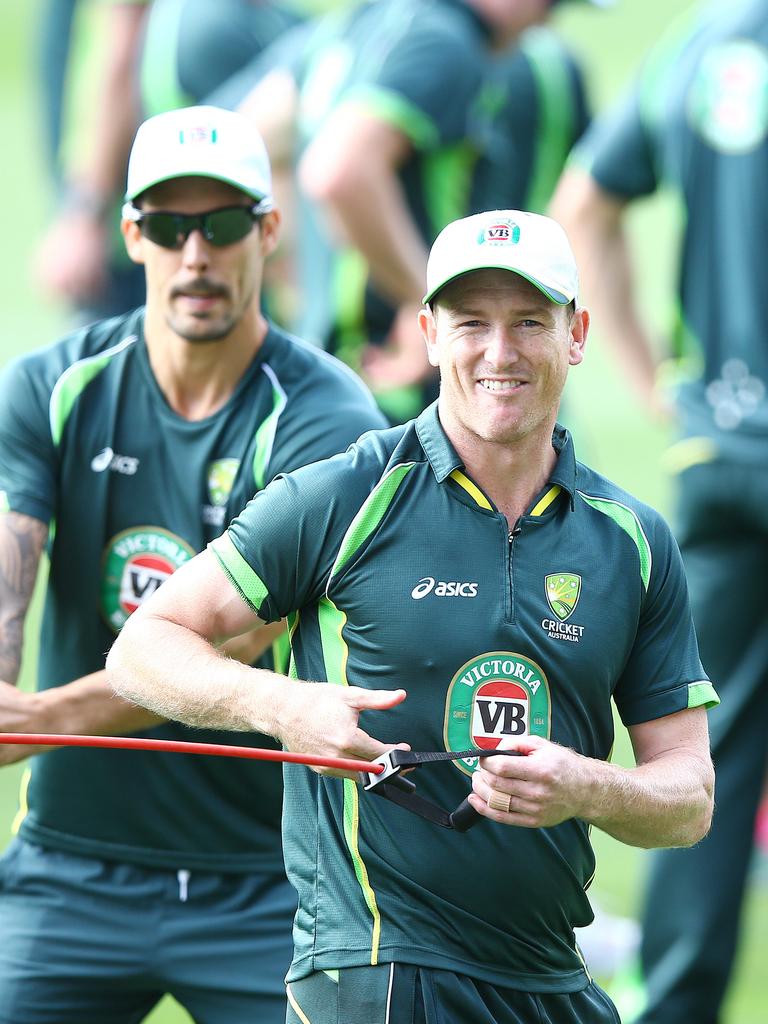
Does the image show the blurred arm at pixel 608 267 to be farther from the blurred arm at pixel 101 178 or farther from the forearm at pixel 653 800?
the forearm at pixel 653 800

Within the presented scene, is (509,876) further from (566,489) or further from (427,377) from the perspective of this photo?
(427,377)

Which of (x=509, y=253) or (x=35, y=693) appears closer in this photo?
(x=509, y=253)

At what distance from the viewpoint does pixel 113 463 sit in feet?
14.8

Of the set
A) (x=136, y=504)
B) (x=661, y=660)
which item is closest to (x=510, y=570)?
(x=661, y=660)

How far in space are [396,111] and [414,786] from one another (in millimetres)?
3608

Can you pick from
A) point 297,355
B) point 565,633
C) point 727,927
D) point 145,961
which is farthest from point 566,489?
point 727,927

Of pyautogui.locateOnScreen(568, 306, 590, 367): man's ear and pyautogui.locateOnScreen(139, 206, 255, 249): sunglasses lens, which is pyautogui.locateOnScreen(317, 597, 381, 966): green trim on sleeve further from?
pyautogui.locateOnScreen(139, 206, 255, 249): sunglasses lens

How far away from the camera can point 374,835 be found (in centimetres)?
357

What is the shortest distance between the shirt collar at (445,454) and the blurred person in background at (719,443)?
221 cm

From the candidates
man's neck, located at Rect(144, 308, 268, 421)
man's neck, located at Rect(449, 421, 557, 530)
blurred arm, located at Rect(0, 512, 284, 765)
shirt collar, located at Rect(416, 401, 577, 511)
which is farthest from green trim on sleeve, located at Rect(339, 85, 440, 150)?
man's neck, located at Rect(449, 421, 557, 530)

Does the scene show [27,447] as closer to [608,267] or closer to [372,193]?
[372,193]

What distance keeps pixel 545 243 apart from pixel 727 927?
9.68 feet

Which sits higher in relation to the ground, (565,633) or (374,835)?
(565,633)

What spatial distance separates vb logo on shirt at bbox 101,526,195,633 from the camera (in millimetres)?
4469
